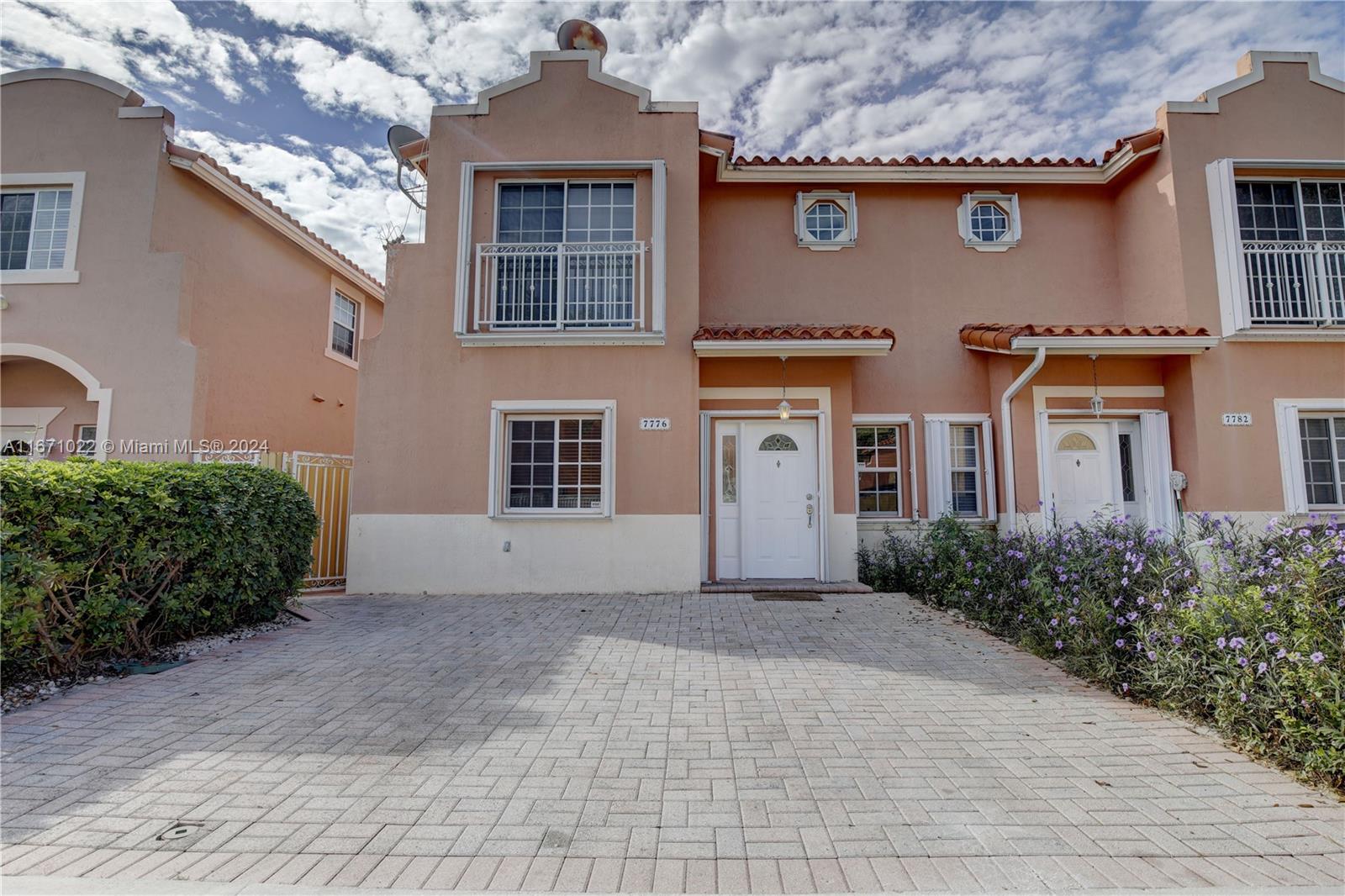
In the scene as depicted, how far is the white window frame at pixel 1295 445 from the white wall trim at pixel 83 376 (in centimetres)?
1692

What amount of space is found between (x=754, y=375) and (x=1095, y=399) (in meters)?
5.17

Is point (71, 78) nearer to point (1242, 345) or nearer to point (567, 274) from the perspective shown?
point (567, 274)

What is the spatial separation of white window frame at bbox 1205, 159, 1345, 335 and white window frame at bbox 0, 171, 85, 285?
17.0m

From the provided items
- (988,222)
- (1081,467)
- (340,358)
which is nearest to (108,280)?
(340,358)

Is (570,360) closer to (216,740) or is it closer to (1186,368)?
(216,740)

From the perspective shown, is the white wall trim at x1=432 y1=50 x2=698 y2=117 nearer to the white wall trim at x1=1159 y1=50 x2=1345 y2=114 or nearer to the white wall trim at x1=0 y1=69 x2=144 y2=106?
the white wall trim at x1=0 y1=69 x2=144 y2=106

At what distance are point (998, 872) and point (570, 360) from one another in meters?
7.59

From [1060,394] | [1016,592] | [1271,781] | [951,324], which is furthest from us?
[951,324]

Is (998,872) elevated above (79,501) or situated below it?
below

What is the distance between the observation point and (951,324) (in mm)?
10383

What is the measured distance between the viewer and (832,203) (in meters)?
10.6

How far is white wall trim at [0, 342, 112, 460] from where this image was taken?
897cm

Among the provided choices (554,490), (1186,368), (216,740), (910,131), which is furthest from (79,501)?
(1186,368)

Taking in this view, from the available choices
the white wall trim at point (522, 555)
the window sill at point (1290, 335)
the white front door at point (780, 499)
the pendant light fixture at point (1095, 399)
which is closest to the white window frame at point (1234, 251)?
the window sill at point (1290, 335)
